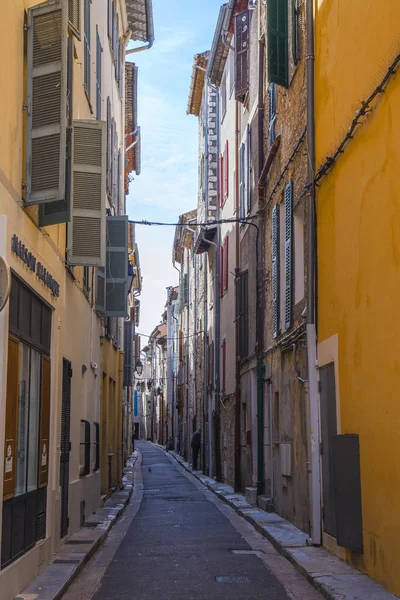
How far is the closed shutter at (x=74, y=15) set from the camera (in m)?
10.5

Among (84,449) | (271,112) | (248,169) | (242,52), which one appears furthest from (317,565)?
(242,52)

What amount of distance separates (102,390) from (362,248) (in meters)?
11.1

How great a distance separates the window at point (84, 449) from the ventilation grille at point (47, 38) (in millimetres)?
6877

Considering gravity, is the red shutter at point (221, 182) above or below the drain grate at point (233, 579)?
above

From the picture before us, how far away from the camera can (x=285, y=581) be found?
29.6 ft

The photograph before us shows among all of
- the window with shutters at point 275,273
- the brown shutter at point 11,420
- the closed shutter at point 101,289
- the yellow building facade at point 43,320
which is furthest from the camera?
the closed shutter at point 101,289

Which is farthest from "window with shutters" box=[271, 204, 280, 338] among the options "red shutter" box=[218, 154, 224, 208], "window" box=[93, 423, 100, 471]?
"red shutter" box=[218, 154, 224, 208]

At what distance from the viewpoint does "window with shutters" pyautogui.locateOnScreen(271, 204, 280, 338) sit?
1500cm

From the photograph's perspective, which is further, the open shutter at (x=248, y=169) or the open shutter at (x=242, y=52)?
the open shutter at (x=242, y=52)

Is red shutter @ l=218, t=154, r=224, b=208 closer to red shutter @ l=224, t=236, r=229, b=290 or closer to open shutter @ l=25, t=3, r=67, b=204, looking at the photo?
red shutter @ l=224, t=236, r=229, b=290

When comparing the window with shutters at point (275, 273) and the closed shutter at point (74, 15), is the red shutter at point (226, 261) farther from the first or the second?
the closed shutter at point (74, 15)

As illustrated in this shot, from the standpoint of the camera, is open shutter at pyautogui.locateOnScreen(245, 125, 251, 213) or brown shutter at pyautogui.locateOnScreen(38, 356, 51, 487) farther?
open shutter at pyautogui.locateOnScreen(245, 125, 251, 213)

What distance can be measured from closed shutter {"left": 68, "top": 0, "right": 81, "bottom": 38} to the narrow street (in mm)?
6164

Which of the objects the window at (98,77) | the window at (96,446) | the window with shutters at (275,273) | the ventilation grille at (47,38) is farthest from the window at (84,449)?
the ventilation grille at (47,38)
